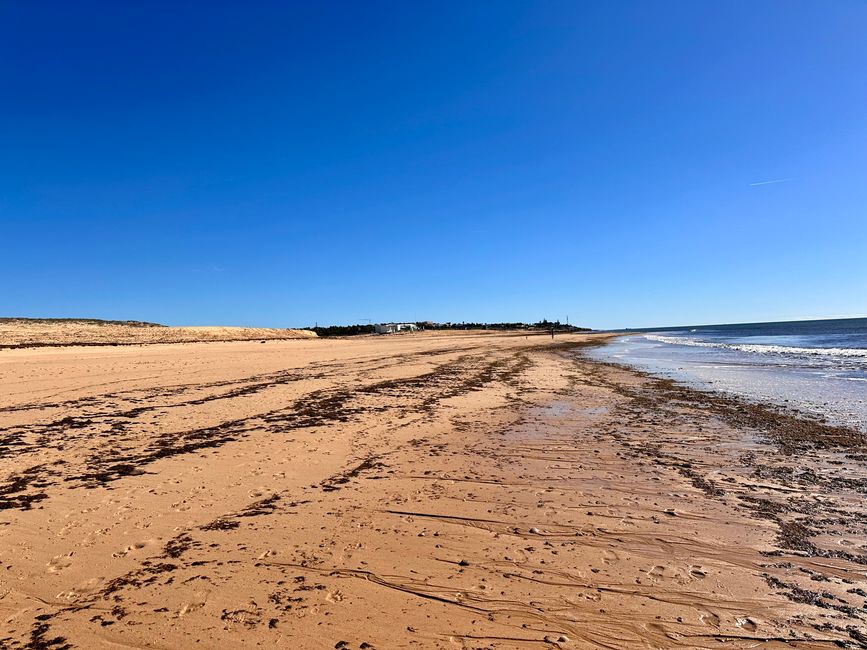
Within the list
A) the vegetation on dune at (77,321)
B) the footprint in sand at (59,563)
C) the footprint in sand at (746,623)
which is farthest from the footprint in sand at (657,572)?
the vegetation on dune at (77,321)

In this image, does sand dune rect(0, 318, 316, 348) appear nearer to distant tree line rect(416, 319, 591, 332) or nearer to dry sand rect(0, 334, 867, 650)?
dry sand rect(0, 334, 867, 650)

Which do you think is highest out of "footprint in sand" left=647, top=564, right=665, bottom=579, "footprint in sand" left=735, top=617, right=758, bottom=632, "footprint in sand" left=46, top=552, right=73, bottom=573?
"footprint in sand" left=46, top=552, right=73, bottom=573

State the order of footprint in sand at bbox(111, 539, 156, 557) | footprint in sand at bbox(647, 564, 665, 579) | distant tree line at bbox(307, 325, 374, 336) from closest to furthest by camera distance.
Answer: footprint in sand at bbox(647, 564, 665, 579) → footprint in sand at bbox(111, 539, 156, 557) → distant tree line at bbox(307, 325, 374, 336)

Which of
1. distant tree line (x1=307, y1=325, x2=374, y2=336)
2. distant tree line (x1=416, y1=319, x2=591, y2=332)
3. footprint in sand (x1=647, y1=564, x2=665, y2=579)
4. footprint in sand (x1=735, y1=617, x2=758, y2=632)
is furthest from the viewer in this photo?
distant tree line (x1=416, y1=319, x2=591, y2=332)

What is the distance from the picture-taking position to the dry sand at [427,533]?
10.5 ft

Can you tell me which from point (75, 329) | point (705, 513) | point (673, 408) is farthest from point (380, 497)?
point (75, 329)

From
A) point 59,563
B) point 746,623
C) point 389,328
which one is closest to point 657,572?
point 746,623

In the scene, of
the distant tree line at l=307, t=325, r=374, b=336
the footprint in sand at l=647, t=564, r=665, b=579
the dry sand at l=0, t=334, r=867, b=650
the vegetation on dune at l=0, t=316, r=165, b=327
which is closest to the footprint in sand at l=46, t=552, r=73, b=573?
the dry sand at l=0, t=334, r=867, b=650

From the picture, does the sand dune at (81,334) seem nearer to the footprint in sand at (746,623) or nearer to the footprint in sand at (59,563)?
the footprint in sand at (59,563)

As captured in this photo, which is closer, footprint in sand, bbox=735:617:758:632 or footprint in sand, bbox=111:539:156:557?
footprint in sand, bbox=735:617:758:632

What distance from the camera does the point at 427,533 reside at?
462cm

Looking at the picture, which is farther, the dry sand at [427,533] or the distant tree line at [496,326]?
the distant tree line at [496,326]

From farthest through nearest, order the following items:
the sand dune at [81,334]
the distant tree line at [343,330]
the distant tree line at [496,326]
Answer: the distant tree line at [496,326]
the distant tree line at [343,330]
the sand dune at [81,334]

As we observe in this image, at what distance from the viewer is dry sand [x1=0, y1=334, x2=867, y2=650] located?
10.5 feet
